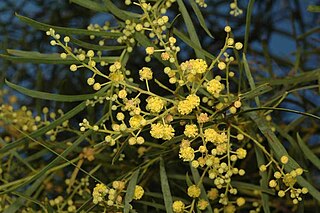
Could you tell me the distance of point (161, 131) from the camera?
0.53 m

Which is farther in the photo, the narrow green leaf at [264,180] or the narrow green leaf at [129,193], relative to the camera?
the narrow green leaf at [264,180]

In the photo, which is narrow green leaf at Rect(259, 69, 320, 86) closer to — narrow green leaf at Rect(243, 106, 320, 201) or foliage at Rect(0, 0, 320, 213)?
foliage at Rect(0, 0, 320, 213)

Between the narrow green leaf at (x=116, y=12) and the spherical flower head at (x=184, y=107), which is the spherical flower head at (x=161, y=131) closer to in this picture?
the spherical flower head at (x=184, y=107)

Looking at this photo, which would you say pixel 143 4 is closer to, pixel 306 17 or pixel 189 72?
pixel 189 72

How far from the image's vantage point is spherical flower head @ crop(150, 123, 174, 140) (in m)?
0.53

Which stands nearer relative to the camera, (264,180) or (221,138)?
(221,138)

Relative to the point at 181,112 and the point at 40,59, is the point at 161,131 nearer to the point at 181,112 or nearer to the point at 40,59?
the point at 181,112

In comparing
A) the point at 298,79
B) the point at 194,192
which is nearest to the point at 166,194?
the point at 194,192

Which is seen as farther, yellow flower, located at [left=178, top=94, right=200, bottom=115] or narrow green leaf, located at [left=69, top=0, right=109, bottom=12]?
narrow green leaf, located at [left=69, top=0, right=109, bottom=12]

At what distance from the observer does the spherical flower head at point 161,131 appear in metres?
0.53

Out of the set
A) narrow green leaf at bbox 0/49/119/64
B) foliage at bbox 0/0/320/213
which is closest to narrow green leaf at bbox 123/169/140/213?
foliage at bbox 0/0/320/213

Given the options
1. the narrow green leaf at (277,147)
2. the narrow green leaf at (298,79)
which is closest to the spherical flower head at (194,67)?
the narrow green leaf at (277,147)

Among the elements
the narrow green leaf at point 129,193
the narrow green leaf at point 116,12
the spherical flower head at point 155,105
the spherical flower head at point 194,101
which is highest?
the narrow green leaf at point 116,12

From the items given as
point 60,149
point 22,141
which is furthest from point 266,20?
point 22,141
